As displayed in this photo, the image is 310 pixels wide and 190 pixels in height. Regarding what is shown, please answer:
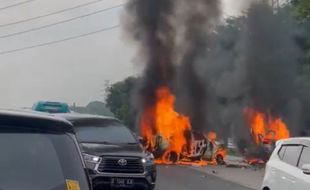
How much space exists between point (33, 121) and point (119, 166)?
10.6 metres

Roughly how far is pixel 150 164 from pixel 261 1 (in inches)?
1047

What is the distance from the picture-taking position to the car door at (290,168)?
10805 mm

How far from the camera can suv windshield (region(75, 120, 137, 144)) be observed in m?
15.6

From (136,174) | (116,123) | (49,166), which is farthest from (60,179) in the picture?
(116,123)

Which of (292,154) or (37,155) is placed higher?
(37,155)

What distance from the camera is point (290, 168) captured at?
440 inches

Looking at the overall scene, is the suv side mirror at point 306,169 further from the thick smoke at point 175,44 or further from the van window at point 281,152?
the thick smoke at point 175,44

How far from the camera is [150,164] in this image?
1565 cm

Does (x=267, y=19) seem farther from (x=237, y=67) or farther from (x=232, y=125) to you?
(x=232, y=125)

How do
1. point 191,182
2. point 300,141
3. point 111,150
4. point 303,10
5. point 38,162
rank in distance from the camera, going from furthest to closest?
point 303,10, point 191,182, point 111,150, point 300,141, point 38,162

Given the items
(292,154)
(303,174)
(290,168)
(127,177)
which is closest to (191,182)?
(127,177)

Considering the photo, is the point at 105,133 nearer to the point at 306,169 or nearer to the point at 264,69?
the point at 306,169

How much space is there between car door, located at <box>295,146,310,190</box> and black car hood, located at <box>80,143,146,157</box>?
500 cm

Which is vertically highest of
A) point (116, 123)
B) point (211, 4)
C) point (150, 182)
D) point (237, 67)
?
point (211, 4)
